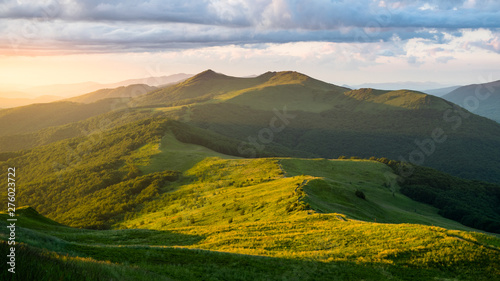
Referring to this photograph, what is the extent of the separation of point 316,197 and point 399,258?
25.9 metres

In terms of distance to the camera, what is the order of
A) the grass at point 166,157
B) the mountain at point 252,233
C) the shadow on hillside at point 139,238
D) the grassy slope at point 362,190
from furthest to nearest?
the grass at point 166,157
the grassy slope at point 362,190
the shadow on hillside at point 139,238
the mountain at point 252,233

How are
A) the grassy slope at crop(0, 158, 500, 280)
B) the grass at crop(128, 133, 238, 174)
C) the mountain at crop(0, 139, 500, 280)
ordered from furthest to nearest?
the grass at crop(128, 133, 238, 174) → the mountain at crop(0, 139, 500, 280) → the grassy slope at crop(0, 158, 500, 280)

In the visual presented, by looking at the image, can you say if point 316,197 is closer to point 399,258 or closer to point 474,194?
point 399,258

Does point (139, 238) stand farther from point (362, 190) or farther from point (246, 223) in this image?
point (362, 190)

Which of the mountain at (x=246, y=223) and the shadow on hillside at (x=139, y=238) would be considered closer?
the mountain at (x=246, y=223)

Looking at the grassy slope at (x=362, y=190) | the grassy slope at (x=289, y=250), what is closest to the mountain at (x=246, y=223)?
the grassy slope at (x=289, y=250)

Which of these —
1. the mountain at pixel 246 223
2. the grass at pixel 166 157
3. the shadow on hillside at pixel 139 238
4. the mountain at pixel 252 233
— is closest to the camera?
the mountain at pixel 252 233

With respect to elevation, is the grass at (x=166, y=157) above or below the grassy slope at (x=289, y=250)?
below

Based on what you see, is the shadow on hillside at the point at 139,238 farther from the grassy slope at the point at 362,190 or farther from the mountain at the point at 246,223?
the grassy slope at the point at 362,190

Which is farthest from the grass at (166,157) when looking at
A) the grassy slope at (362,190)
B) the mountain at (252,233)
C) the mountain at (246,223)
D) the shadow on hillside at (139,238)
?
the shadow on hillside at (139,238)

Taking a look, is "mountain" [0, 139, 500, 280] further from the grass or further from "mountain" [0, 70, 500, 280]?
the grass

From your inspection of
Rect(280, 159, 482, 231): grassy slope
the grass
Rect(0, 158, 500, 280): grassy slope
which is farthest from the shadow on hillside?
the grass

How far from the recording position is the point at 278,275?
20234mm

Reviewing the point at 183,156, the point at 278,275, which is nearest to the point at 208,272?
the point at 278,275
